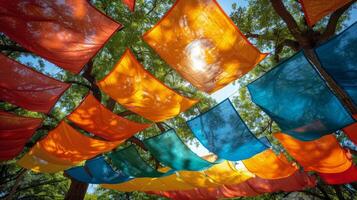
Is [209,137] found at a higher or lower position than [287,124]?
higher

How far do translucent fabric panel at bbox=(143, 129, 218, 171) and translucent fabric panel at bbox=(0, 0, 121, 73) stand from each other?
105 inches

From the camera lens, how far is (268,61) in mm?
10469

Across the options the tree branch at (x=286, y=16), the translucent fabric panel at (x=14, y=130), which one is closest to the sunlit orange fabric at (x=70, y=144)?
the translucent fabric panel at (x=14, y=130)

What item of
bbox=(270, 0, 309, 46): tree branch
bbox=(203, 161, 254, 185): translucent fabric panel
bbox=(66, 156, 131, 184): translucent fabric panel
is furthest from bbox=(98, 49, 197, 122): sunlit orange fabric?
bbox=(270, 0, 309, 46): tree branch

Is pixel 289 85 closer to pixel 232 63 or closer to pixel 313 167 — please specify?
pixel 232 63

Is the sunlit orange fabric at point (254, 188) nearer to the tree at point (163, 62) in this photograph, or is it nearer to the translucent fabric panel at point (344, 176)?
the translucent fabric panel at point (344, 176)

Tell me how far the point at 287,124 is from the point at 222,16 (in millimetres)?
1932

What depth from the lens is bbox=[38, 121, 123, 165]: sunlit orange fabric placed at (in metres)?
5.87

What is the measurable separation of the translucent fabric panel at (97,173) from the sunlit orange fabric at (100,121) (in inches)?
65.9

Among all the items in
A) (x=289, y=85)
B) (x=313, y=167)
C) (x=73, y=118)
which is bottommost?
(x=313, y=167)

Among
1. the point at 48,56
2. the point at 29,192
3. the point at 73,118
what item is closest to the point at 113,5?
the point at 73,118

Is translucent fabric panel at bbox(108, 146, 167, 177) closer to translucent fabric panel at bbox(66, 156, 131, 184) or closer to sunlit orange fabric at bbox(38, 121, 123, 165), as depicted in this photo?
sunlit orange fabric at bbox(38, 121, 123, 165)

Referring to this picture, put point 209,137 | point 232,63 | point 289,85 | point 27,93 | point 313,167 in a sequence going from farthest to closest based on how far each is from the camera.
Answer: point 313,167
point 209,137
point 27,93
point 232,63
point 289,85

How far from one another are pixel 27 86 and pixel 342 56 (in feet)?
14.6
